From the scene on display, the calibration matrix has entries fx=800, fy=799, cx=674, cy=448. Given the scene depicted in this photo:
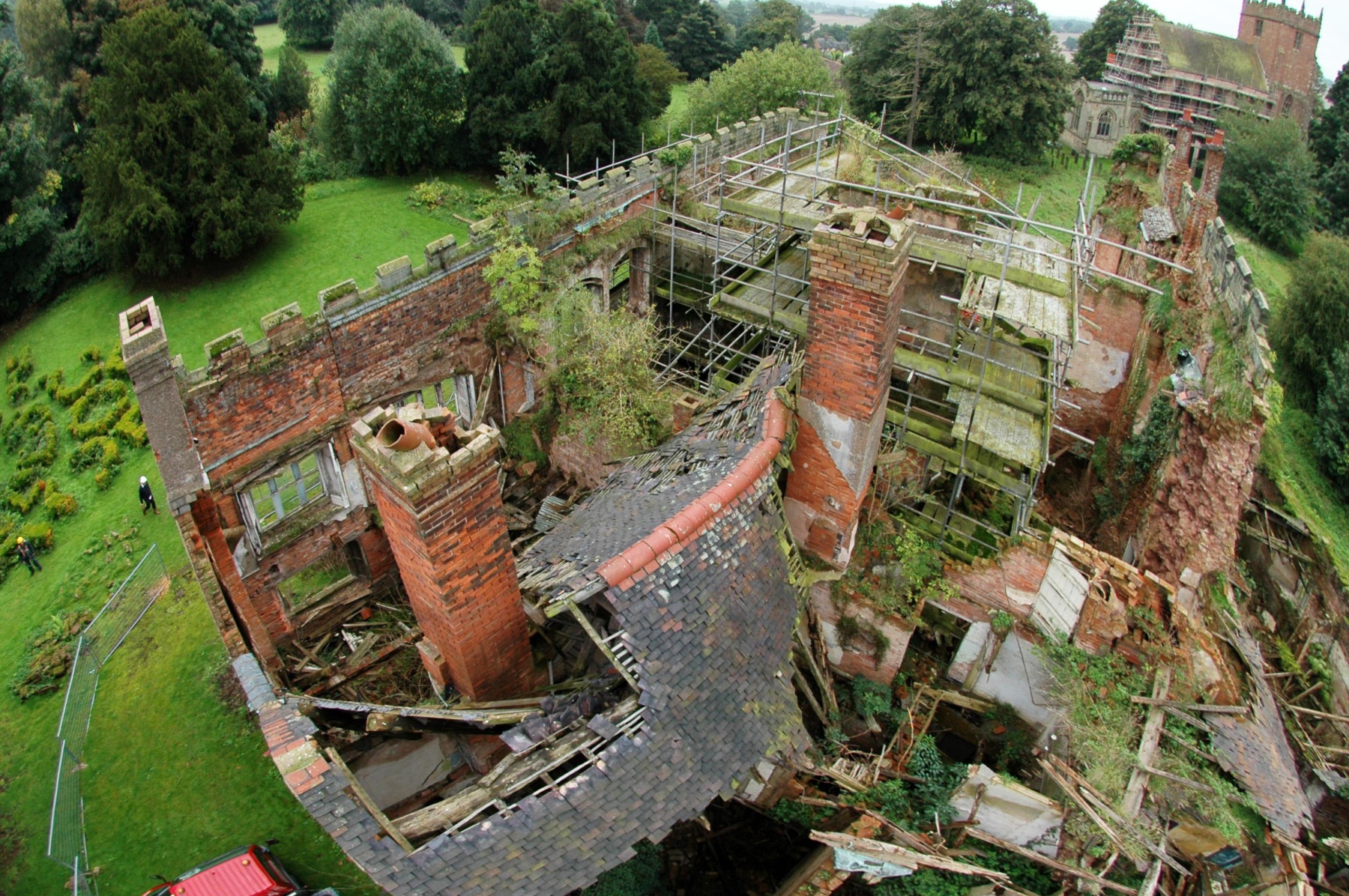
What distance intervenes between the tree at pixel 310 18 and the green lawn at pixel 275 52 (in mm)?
982

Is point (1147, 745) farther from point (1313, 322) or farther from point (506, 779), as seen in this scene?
point (1313, 322)

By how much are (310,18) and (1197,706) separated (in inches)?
2392

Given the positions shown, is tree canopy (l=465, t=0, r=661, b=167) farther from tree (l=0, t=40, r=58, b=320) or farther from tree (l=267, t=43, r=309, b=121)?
tree (l=0, t=40, r=58, b=320)

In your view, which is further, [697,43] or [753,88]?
[697,43]

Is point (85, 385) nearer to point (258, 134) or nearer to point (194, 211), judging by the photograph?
point (194, 211)

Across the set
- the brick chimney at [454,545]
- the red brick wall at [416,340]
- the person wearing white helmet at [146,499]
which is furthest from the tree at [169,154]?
the brick chimney at [454,545]

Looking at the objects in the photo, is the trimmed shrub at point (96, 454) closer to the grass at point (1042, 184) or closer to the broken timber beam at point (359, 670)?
the broken timber beam at point (359, 670)

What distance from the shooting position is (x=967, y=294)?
1291cm

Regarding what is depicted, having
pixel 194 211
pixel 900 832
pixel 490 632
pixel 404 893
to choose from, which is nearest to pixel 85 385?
pixel 194 211

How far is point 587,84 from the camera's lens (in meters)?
33.1

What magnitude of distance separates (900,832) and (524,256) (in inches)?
462

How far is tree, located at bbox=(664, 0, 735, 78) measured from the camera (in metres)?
58.0

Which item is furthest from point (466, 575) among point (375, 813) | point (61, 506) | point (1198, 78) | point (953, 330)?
point (1198, 78)

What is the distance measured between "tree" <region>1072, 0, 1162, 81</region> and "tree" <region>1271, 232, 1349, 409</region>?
3843cm
